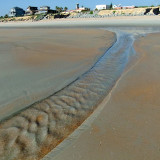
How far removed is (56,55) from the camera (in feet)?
23.6

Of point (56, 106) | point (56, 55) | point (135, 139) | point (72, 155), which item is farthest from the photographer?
point (56, 55)

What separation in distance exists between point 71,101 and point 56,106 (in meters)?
0.34

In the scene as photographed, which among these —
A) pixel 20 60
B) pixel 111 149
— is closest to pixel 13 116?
pixel 111 149

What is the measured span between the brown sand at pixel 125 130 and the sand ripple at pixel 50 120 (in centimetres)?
27

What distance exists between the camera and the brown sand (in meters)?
2.20

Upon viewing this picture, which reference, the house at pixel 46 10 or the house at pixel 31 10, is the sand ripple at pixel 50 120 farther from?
the house at pixel 31 10

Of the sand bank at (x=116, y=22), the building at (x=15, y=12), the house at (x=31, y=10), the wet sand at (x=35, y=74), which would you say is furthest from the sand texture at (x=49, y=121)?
the building at (x=15, y=12)

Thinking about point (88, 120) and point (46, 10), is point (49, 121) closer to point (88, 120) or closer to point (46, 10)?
point (88, 120)

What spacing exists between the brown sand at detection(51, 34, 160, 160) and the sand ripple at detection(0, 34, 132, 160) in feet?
0.88

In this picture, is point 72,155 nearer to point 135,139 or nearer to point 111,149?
point 111,149

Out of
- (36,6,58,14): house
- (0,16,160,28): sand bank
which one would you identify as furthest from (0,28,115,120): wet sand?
(36,6,58,14): house

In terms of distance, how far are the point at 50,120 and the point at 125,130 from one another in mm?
1144

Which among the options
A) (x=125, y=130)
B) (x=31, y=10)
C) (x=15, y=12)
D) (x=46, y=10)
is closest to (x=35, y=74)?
(x=125, y=130)

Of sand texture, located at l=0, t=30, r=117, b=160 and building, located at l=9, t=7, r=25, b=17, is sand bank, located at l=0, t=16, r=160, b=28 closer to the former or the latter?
sand texture, located at l=0, t=30, r=117, b=160
